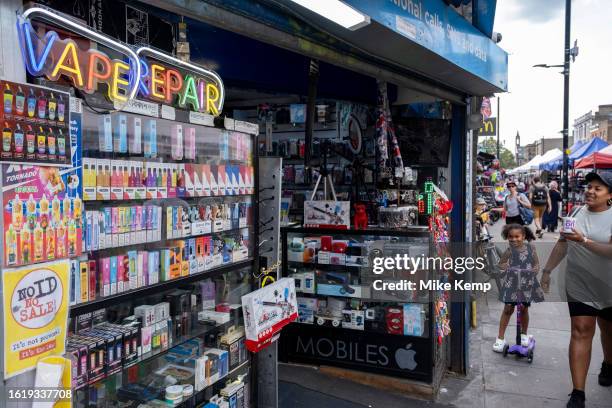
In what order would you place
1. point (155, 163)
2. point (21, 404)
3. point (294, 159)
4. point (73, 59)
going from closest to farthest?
1. point (21, 404)
2. point (73, 59)
3. point (155, 163)
4. point (294, 159)

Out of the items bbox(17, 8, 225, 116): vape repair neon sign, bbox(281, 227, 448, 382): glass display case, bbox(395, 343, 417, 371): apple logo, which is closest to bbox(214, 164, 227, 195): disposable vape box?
bbox(17, 8, 225, 116): vape repair neon sign

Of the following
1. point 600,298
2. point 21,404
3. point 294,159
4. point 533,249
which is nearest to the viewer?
A: point 21,404

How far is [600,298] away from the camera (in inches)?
155

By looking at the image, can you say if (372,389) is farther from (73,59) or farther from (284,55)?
(73,59)

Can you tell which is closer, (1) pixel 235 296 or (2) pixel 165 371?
(2) pixel 165 371

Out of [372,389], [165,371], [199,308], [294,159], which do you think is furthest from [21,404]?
[294,159]

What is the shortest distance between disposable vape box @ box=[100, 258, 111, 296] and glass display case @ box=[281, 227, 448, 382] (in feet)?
8.77

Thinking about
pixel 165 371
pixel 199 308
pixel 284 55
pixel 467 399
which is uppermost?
pixel 284 55

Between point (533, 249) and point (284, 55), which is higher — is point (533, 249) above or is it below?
below

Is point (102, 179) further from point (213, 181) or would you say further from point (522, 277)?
point (522, 277)

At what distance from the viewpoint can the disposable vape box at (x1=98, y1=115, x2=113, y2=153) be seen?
7.52 ft

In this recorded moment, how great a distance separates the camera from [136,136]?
8.25 ft

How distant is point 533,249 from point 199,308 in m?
3.98

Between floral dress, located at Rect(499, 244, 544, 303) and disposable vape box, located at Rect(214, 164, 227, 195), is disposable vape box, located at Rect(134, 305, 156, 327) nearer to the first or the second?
disposable vape box, located at Rect(214, 164, 227, 195)
